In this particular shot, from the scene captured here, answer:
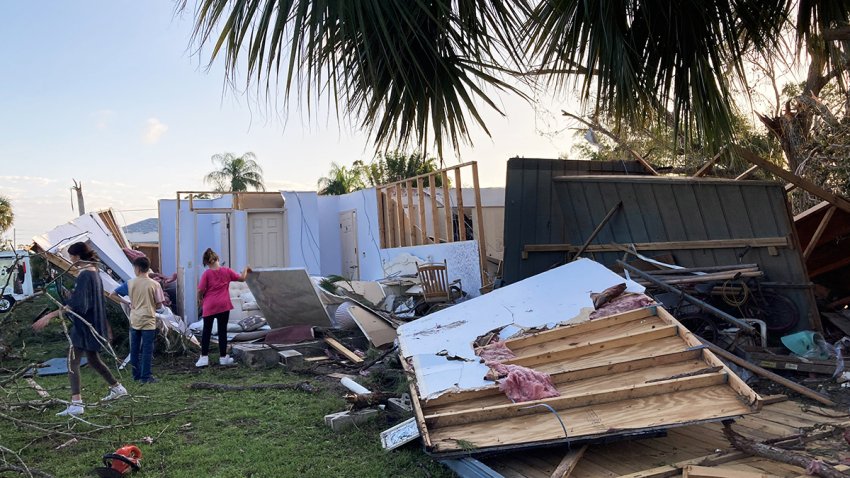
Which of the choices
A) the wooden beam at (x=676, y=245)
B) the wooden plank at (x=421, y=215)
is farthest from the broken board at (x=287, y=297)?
the wooden plank at (x=421, y=215)

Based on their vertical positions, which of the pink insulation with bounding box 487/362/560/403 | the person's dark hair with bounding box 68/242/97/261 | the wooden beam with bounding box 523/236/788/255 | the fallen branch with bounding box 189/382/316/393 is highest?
the person's dark hair with bounding box 68/242/97/261

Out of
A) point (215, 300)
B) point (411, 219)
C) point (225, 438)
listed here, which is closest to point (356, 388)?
point (225, 438)

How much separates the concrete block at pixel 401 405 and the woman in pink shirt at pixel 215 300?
3744 millimetres

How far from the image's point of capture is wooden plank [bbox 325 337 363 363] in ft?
26.8

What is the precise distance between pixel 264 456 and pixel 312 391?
206cm

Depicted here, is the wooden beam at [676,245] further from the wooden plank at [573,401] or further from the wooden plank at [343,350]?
the wooden plank at [573,401]

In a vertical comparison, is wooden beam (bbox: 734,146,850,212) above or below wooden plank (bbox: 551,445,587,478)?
above

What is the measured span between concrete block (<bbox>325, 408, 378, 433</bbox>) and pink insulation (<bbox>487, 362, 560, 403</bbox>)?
4.96ft

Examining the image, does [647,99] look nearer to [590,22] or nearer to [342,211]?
[590,22]

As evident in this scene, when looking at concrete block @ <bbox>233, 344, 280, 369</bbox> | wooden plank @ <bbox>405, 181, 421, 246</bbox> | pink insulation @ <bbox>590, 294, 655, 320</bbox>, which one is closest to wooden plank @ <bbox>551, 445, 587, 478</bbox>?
pink insulation @ <bbox>590, 294, 655, 320</bbox>

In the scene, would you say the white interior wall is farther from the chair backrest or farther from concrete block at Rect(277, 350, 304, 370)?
concrete block at Rect(277, 350, 304, 370)

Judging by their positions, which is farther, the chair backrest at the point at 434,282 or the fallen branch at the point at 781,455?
the chair backrest at the point at 434,282

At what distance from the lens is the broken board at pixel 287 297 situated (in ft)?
30.1

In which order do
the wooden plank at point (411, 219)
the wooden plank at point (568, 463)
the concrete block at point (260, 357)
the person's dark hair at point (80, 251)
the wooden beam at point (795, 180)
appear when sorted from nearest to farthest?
1. the wooden plank at point (568, 463)
2. the person's dark hair at point (80, 251)
3. the wooden beam at point (795, 180)
4. the concrete block at point (260, 357)
5. the wooden plank at point (411, 219)
